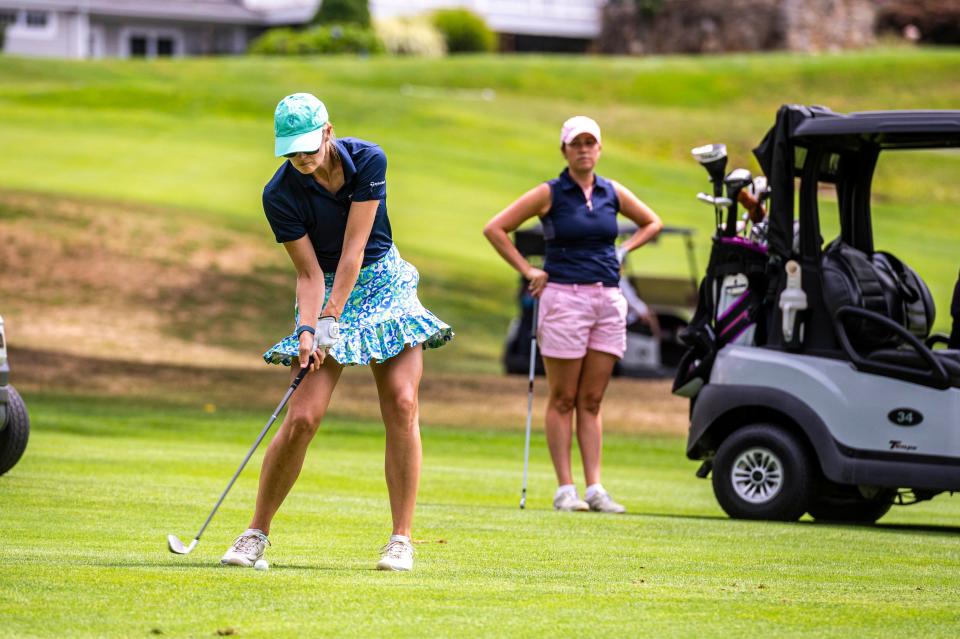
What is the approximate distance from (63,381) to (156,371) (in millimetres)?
1519

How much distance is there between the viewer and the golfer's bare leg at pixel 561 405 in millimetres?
10219

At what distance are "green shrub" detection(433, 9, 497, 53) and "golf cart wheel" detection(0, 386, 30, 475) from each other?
61.2 meters

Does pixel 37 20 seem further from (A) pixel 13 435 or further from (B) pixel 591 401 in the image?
(B) pixel 591 401

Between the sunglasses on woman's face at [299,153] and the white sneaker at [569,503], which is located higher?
the sunglasses on woman's face at [299,153]

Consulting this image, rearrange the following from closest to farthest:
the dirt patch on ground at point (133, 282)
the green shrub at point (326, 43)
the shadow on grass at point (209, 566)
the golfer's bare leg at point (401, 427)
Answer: the shadow on grass at point (209, 566), the golfer's bare leg at point (401, 427), the dirt patch on ground at point (133, 282), the green shrub at point (326, 43)

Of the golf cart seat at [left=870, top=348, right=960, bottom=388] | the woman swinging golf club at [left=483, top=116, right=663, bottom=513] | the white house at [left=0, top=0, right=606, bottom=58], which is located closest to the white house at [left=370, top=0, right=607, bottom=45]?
the white house at [left=0, top=0, right=606, bottom=58]

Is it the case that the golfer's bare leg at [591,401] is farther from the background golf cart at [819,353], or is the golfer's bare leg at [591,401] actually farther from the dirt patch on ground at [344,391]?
the dirt patch on ground at [344,391]

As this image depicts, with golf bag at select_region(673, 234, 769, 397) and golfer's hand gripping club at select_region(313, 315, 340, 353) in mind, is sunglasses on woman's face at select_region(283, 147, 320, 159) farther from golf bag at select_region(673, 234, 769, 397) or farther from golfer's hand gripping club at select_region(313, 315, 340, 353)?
golf bag at select_region(673, 234, 769, 397)

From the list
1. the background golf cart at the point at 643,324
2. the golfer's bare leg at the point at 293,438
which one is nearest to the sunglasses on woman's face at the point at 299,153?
the golfer's bare leg at the point at 293,438

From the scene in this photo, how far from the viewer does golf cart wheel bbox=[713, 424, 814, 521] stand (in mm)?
9547

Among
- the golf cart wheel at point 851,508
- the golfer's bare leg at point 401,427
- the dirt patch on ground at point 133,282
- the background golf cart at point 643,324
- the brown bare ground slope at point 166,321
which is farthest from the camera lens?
the dirt patch on ground at point 133,282

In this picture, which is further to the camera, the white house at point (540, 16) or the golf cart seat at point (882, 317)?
the white house at point (540, 16)

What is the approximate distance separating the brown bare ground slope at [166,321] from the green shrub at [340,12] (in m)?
37.7

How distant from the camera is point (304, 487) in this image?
10.9 meters
